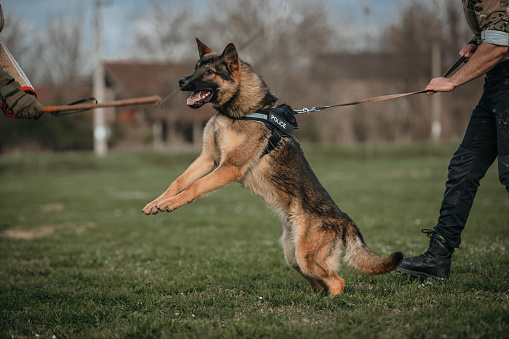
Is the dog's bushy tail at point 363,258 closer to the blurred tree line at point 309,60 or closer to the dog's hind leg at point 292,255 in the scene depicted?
the dog's hind leg at point 292,255

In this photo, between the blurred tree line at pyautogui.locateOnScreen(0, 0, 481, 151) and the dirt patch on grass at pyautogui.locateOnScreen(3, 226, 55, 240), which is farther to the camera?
the blurred tree line at pyautogui.locateOnScreen(0, 0, 481, 151)

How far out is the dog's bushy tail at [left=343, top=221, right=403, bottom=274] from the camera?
4.09m

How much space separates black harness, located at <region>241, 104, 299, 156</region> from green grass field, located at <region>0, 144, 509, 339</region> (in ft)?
4.90

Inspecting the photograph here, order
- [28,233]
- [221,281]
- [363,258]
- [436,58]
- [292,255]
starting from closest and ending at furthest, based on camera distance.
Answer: [363,258]
[292,255]
[221,281]
[28,233]
[436,58]

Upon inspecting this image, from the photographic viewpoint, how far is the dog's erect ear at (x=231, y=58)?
4551mm

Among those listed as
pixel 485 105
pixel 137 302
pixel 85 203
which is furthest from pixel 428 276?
pixel 85 203

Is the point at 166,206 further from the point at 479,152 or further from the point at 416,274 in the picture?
the point at 479,152

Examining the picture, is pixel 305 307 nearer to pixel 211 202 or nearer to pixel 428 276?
pixel 428 276

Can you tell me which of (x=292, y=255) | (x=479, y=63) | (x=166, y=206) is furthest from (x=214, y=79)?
(x=479, y=63)

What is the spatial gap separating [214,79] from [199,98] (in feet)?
0.91

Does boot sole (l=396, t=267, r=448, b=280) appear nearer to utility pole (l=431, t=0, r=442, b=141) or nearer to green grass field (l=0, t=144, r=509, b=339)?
green grass field (l=0, t=144, r=509, b=339)

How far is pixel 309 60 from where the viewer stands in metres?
35.8

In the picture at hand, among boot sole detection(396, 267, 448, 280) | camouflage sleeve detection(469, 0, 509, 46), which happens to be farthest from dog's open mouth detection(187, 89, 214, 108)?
boot sole detection(396, 267, 448, 280)

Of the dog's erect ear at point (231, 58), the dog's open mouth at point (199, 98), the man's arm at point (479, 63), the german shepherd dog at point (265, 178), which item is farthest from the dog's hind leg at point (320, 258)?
the dog's erect ear at point (231, 58)
